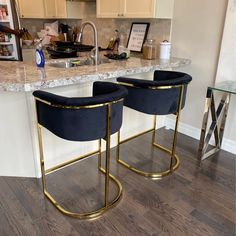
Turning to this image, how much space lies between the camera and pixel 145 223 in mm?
1641

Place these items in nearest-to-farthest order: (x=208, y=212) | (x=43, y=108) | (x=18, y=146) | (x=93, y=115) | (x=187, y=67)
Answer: (x=93, y=115) < (x=43, y=108) < (x=208, y=212) < (x=18, y=146) < (x=187, y=67)

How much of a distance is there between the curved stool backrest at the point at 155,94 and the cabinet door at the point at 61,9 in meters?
2.13

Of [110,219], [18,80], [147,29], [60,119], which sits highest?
[147,29]

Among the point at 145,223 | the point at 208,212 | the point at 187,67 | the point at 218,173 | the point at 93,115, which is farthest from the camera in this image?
the point at 187,67

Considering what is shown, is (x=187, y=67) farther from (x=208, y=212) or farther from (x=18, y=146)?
(x=18, y=146)

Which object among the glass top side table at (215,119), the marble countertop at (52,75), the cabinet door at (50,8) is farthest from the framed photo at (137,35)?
the cabinet door at (50,8)

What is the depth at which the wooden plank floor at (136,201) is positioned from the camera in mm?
1595

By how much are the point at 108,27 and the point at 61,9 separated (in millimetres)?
779

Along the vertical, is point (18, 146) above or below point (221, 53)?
below

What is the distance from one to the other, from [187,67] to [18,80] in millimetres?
1887

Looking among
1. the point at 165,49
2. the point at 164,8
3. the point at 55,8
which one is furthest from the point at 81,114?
the point at 55,8

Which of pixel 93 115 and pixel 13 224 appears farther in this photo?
pixel 13 224

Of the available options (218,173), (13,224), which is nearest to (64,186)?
(13,224)

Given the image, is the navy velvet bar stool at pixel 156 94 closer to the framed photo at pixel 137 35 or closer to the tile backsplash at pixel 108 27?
the tile backsplash at pixel 108 27
